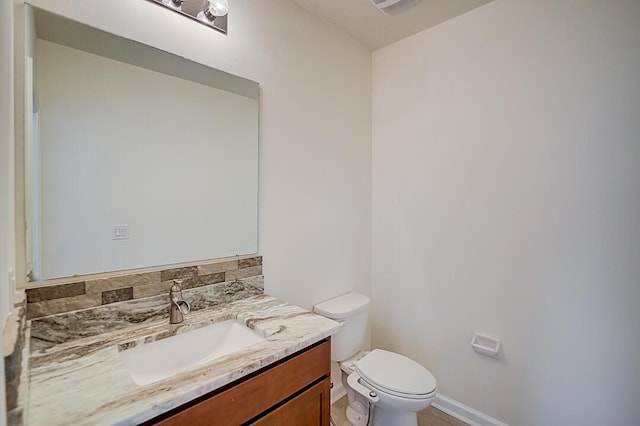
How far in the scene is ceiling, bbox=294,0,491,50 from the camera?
1766 millimetres

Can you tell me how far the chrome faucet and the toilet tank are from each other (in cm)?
84

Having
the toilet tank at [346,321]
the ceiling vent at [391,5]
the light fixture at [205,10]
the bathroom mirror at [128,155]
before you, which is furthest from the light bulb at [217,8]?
the toilet tank at [346,321]

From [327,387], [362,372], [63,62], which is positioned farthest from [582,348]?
[63,62]

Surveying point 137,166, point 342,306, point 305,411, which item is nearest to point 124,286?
point 137,166

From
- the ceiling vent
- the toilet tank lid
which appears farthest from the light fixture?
the toilet tank lid

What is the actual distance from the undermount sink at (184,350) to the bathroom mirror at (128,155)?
0.33 meters

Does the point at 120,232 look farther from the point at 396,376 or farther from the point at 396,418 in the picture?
the point at 396,418

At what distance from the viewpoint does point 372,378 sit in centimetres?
156

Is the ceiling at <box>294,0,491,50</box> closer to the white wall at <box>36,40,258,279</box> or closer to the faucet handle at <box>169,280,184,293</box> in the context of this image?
the white wall at <box>36,40,258,279</box>

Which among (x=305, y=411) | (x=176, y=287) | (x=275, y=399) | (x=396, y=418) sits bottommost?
(x=396, y=418)

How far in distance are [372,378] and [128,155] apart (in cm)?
154

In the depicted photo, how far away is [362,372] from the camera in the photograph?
1610mm

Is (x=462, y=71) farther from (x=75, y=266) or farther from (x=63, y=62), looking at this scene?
(x=75, y=266)

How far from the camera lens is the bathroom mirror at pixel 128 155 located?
104 cm
